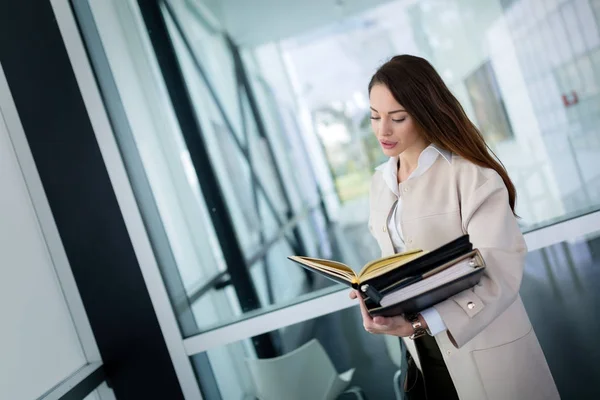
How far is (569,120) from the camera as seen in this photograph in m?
2.31

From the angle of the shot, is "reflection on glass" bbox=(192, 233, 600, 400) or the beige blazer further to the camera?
"reflection on glass" bbox=(192, 233, 600, 400)

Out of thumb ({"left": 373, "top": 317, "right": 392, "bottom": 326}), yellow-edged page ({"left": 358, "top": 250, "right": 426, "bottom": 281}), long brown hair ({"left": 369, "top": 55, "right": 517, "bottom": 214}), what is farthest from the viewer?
long brown hair ({"left": 369, "top": 55, "right": 517, "bottom": 214})

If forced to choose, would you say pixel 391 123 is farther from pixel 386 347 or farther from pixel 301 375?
pixel 301 375

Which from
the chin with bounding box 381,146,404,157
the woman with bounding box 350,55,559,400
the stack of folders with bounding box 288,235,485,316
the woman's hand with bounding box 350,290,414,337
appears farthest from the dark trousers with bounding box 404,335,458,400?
the chin with bounding box 381,146,404,157

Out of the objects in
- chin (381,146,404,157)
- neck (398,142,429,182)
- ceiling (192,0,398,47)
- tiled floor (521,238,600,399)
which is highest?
ceiling (192,0,398,47)

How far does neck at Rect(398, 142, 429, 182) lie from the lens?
1703 millimetres

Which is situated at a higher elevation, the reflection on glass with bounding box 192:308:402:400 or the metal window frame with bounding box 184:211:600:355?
the metal window frame with bounding box 184:211:600:355

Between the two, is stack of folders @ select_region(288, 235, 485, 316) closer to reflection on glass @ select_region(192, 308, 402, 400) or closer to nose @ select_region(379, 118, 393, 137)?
nose @ select_region(379, 118, 393, 137)

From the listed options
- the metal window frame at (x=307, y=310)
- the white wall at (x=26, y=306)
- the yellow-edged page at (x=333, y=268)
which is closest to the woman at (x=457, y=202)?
the yellow-edged page at (x=333, y=268)

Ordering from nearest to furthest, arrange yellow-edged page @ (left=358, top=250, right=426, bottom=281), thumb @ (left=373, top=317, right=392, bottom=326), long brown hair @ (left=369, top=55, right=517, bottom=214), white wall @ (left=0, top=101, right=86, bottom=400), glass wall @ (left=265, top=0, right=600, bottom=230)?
yellow-edged page @ (left=358, top=250, right=426, bottom=281), thumb @ (left=373, top=317, right=392, bottom=326), long brown hair @ (left=369, top=55, right=517, bottom=214), white wall @ (left=0, top=101, right=86, bottom=400), glass wall @ (left=265, top=0, right=600, bottom=230)

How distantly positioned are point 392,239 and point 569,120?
3.48 feet

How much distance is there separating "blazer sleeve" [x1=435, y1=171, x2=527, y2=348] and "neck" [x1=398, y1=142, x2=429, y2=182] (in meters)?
0.24

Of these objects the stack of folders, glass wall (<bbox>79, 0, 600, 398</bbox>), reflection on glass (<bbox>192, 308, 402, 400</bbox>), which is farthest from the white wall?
the stack of folders

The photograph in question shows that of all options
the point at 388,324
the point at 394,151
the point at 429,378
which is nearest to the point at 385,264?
the point at 388,324
